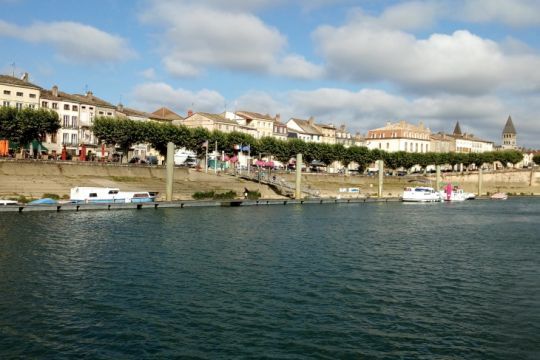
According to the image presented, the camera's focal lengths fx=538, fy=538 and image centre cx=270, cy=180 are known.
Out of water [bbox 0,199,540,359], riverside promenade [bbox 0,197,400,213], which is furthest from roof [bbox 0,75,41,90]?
water [bbox 0,199,540,359]

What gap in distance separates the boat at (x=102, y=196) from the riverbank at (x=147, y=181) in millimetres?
5761

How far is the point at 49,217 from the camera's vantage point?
58469 millimetres

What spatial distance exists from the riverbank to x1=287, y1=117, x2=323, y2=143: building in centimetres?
3576

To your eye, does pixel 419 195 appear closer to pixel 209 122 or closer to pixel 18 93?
pixel 209 122

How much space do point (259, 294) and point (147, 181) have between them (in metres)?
69.1

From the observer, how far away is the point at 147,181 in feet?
310

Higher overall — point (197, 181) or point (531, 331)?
point (197, 181)

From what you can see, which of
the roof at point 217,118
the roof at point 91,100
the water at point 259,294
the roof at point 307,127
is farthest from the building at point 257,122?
the water at point 259,294

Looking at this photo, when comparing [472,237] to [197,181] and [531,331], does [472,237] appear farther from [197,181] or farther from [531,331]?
[197,181]

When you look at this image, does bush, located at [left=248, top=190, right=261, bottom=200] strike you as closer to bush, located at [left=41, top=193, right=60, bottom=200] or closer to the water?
bush, located at [left=41, top=193, right=60, bottom=200]

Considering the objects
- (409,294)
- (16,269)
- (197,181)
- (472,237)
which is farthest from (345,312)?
(197,181)

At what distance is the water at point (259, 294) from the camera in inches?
850

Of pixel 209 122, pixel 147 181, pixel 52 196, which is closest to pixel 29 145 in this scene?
pixel 147 181

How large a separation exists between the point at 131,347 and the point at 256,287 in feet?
34.6
